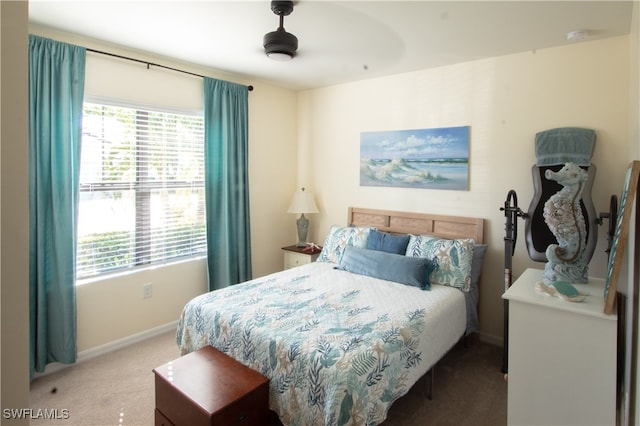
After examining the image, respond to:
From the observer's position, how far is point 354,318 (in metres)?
2.28

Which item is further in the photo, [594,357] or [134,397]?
[134,397]

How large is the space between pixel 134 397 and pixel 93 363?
72cm

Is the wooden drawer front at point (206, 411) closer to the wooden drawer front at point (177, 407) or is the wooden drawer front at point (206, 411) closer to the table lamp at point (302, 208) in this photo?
the wooden drawer front at point (177, 407)

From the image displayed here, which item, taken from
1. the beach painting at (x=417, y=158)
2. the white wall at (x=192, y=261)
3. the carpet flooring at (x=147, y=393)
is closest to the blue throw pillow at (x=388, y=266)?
the carpet flooring at (x=147, y=393)

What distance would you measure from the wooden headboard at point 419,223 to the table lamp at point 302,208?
49cm

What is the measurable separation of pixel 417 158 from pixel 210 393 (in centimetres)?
276

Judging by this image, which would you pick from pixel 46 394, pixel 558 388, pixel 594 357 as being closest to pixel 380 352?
pixel 558 388

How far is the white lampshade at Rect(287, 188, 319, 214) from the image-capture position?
14.0 ft

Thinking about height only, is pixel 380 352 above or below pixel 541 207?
below

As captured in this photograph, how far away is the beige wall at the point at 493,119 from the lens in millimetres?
2686

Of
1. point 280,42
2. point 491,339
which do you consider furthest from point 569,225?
point 280,42

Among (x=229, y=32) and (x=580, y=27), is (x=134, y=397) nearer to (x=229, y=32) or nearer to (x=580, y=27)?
(x=229, y=32)

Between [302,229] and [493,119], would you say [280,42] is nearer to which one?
[493,119]

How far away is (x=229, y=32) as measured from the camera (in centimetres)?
269
